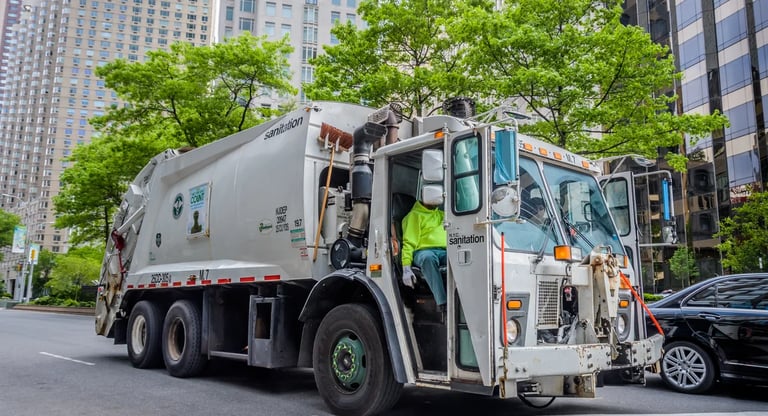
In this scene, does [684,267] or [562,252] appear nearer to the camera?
[562,252]

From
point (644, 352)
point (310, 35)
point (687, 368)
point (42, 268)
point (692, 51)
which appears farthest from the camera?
point (42, 268)

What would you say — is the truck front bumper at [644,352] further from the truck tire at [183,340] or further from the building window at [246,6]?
the building window at [246,6]

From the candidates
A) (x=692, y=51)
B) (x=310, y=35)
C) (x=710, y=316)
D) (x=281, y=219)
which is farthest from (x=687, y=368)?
(x=310, y=35)

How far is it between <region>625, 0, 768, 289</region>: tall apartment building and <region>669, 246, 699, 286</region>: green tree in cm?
148

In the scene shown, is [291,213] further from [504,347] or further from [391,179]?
[504,347]

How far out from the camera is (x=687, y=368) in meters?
7.70

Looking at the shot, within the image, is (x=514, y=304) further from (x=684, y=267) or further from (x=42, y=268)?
(x=42, y=268)

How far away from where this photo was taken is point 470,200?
5102mm

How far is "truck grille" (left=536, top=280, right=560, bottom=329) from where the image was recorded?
5.13 m

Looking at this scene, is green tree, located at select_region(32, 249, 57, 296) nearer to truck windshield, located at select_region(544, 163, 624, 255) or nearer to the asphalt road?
the asphalt road

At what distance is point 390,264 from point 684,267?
38747mm

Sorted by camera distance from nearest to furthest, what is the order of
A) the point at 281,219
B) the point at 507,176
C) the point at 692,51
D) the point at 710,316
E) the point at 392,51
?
the point at 507,176
the point at 281,219
the point at 710,316
the point at 392,51
the point at 692,51

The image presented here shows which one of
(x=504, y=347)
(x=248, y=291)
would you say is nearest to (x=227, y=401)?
(x=248, y=291)

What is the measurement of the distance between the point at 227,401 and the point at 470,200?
3.91 m
